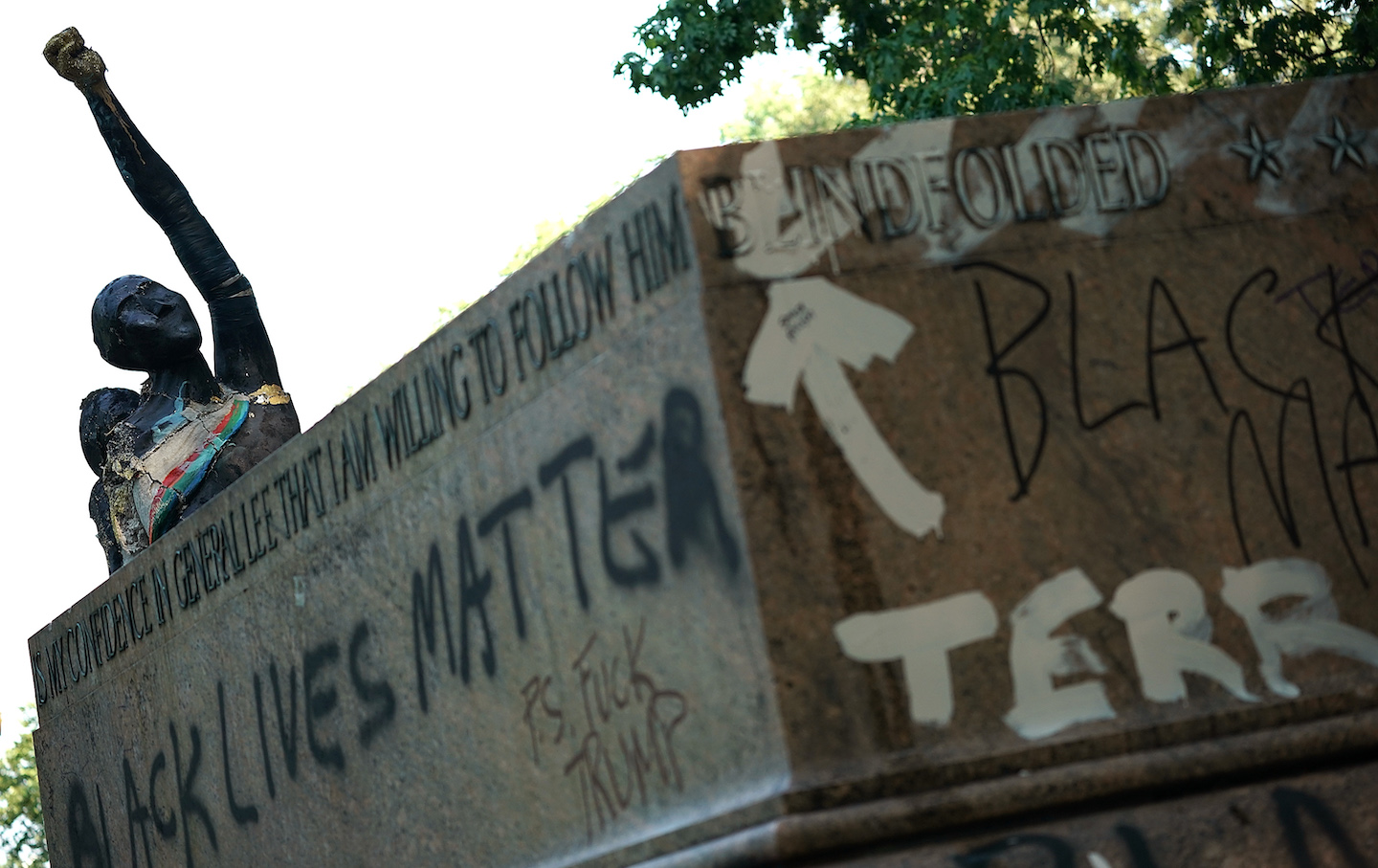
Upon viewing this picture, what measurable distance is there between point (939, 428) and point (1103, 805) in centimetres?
97

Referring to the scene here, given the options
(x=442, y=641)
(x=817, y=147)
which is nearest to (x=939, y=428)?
(x=817, y=147)

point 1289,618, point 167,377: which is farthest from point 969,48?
point 1289,618

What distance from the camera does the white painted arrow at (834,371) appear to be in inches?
167

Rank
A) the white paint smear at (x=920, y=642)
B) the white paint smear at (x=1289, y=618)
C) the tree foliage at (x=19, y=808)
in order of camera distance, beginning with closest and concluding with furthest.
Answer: the white paint smear at (x=920, y=642) < the white paint smear at (x=1289, y=618) < the tree foliage at (x=19, y=808)

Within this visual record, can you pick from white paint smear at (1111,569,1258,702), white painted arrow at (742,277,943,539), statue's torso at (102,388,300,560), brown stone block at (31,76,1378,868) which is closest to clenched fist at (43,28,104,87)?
statue's torso at (102,388,300,560)

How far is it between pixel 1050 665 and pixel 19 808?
36373 mm

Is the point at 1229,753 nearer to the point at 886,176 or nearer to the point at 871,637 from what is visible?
the point at 871,637

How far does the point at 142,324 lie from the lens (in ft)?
27.9

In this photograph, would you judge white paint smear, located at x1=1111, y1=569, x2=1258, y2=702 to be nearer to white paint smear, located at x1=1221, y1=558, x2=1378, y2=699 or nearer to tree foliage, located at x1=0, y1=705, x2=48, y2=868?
white paint smear, located at x1=1221, y1=558, x2=1378, y2=699

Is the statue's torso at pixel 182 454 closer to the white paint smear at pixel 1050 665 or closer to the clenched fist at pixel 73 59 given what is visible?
the clenched fist at pixel 73 59

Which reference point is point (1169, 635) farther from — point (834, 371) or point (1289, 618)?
point (834, 371)

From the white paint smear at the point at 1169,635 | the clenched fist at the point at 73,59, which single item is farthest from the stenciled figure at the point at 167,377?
the white paint smear at the point at 1169,635

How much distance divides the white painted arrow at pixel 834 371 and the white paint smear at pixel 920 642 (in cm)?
20

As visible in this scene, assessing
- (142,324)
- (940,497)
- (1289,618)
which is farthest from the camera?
(142,324)
